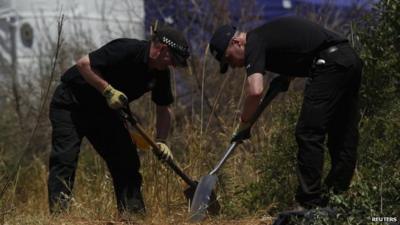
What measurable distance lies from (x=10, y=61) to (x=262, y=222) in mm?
7563

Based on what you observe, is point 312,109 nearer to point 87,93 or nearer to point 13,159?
point 87,93

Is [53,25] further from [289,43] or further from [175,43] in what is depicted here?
[289,43]

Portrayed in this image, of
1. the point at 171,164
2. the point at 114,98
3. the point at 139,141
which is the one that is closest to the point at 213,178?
the point at 171,164

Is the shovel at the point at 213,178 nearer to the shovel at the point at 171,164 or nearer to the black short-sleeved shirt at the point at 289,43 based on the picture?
the shovel at the point at 171,164

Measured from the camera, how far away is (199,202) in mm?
6395

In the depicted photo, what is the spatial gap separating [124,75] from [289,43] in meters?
1.34

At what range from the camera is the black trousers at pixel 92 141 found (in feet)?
22.0

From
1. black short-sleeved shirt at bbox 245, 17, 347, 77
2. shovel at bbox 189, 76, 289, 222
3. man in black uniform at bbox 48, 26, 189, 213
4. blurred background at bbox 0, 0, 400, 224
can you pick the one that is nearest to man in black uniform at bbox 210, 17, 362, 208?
black short-sleeved shirt at bbox 245, 17, 347, 77

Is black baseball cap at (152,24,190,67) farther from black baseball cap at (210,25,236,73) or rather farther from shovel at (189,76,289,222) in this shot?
shovel at (189,76,289,222)

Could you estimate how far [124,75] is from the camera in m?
6.65

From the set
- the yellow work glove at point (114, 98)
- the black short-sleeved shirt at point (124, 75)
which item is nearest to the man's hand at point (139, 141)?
the black short-sleeved shirt at point (124, 75)

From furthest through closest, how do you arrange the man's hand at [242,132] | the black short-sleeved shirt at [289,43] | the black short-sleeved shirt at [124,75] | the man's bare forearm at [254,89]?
the black short-sleeved shirt at [124,75] < the man's hand at [242,132] < the black short-sleeved shirt at [289,43] < the man's bare forearm at [254,89]

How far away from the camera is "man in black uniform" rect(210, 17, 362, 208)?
5895mm

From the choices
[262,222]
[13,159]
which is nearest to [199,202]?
[262,222]
